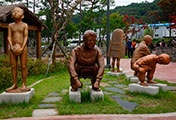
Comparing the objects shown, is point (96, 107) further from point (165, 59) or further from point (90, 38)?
point (165, 59)

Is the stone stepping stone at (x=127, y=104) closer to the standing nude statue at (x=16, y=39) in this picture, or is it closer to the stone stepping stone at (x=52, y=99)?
the stone stepping stone at (x=52, y=99)

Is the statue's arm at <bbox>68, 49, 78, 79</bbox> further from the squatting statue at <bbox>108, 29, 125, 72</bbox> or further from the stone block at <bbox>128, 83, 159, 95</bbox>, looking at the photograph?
the squatting statue at <bbox>108, 29, 125, 72</bbox>

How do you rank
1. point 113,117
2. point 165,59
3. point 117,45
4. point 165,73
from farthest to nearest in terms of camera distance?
point 165,73
point 117,45
point 165,59
point 113,117

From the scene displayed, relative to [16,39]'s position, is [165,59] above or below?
below

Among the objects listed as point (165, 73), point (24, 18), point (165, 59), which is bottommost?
point (165, 73)

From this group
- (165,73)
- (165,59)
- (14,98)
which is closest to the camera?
(14,98)

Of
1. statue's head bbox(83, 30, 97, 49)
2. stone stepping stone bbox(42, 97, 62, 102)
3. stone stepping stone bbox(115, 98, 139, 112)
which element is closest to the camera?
stone stepping stone bbox(115, 98, 139, 112)

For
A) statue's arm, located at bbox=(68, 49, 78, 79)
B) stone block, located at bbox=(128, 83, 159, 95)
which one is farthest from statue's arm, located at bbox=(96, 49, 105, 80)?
stone block, located at bbox=(128, 83, 159, 95)

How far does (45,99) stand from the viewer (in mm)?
4348

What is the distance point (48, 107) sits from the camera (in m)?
3.71

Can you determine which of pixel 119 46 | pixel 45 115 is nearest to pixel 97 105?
pixel 45 115

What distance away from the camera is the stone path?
3.36 metres

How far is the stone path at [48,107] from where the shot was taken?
Answer: 3361mm

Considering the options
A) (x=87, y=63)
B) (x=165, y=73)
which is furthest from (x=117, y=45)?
(x=87, y=63)
